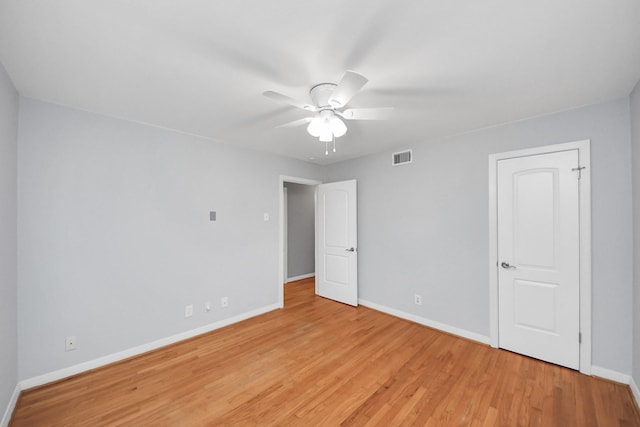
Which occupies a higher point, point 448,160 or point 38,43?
point 38,43

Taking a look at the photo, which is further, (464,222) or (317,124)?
(464,222)

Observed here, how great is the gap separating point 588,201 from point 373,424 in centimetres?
262

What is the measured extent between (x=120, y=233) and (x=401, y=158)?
11.4 feet

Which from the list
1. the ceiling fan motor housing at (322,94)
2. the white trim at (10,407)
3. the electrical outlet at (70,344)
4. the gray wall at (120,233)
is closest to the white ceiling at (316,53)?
the ceiling fan motor housing at (322,94)

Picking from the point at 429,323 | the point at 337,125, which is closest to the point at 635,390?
the point at 429,323

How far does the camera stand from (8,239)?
186cm

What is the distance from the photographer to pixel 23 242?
6.86ft

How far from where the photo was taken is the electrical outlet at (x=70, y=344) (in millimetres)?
2275

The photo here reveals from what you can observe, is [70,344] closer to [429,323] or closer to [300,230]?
[429,323]

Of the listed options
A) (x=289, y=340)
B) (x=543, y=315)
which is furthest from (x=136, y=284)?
(x=543, y=315)

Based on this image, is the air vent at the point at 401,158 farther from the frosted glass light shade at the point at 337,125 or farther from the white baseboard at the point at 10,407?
the white baseboard at the point at 10,407

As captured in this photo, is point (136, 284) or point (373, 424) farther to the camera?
point (136, 284)

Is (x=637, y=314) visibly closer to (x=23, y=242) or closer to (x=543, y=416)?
(x=543, y=416)

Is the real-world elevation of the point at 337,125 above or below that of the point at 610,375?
above
